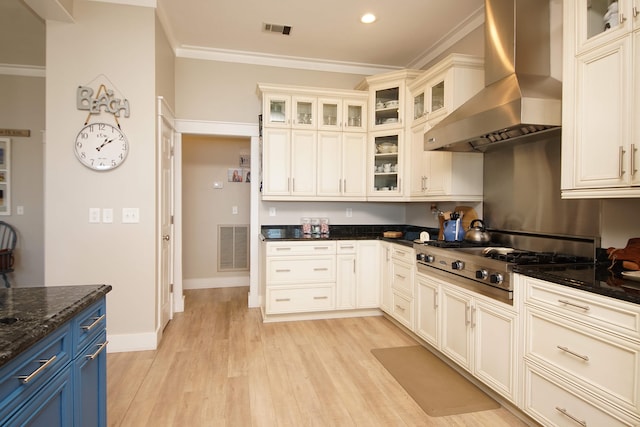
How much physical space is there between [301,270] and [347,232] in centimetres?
98

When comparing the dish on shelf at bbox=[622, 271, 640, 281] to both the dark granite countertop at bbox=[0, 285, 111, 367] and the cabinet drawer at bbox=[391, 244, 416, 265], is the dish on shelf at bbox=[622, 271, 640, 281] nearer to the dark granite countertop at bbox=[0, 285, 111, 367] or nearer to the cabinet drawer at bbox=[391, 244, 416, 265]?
the cabinet drawer at bbox=[391, 244, 416, 265]

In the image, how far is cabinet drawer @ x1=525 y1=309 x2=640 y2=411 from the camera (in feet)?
4.77

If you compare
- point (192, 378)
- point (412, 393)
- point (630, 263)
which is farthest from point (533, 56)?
point (192, 378)

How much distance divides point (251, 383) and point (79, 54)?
2998mm

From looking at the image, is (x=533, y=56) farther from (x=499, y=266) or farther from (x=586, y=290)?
(x=586, y=290)

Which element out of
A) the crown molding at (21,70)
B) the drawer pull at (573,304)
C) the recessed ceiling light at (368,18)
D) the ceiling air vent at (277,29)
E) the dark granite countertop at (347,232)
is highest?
the ceiling air vent at (277,29)

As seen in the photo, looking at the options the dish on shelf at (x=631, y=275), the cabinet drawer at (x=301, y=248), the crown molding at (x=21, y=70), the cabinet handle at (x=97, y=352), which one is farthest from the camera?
the crown molding at (x=21, y=70)

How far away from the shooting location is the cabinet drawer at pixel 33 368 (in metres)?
0.94

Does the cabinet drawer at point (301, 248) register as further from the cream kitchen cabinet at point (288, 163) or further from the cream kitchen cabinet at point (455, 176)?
the cream kitchen cabinet at point (455, 176)

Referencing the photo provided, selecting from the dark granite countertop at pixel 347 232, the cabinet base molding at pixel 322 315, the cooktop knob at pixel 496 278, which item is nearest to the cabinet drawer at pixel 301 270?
the dark granite countertop at pixel 347 232

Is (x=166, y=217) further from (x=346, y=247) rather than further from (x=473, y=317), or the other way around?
(x=473, y=317)

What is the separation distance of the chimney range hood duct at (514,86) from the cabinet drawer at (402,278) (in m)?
1.31

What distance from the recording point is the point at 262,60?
4258 mm

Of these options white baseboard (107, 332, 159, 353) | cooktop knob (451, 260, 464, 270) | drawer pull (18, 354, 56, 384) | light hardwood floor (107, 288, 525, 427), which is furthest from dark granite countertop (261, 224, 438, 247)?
drawer pull (18, 354, 56, 384)
